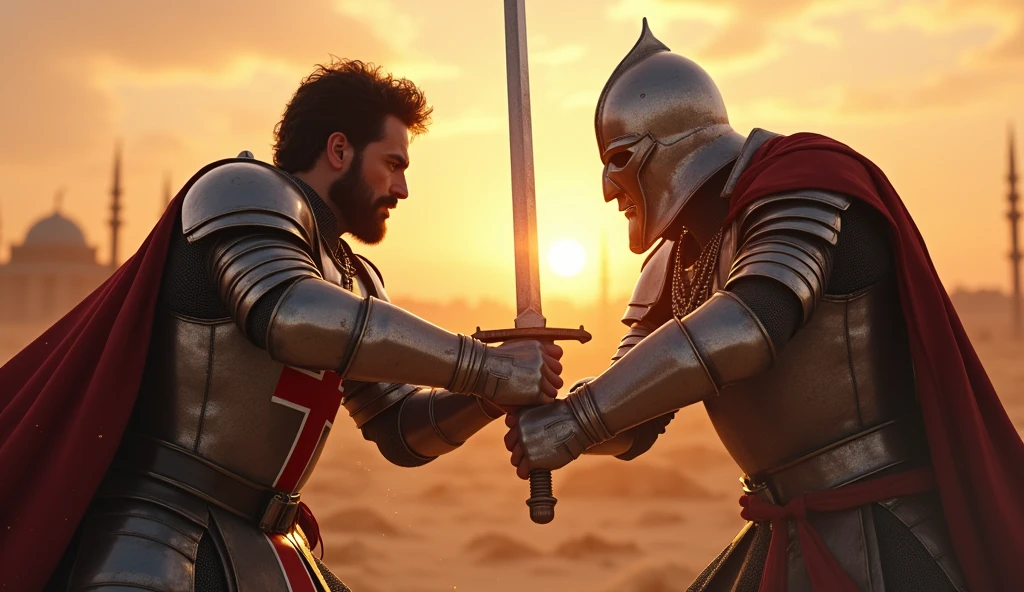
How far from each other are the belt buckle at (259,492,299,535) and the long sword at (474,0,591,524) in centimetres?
86

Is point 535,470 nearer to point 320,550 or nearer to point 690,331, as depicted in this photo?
point 690,331

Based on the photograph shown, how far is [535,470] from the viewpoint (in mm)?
4082

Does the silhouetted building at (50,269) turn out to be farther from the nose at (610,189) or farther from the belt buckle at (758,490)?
Result: the belt buckle at (758,490)

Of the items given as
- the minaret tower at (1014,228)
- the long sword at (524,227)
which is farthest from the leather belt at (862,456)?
the minaret tower at (1014,228)

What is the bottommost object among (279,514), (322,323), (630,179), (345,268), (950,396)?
(279,514)

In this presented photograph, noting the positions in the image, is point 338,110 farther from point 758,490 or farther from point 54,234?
point 54,234

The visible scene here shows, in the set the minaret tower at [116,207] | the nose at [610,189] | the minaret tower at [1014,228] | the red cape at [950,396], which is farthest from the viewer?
the minaret tower at [116,207]

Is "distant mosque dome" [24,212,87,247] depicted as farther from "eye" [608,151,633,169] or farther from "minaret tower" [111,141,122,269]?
"eye" [608,151,633,169]

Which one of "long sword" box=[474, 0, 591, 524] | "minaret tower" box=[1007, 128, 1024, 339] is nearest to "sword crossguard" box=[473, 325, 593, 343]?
"long sword" box=[474, 0, 591, 524]

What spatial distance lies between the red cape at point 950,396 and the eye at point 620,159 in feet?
2.63

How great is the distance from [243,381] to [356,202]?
42.3 inches

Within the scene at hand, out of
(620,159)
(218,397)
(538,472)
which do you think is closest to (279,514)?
(218,397)

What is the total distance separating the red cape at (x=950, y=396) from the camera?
3547 mm

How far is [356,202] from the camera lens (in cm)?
464
